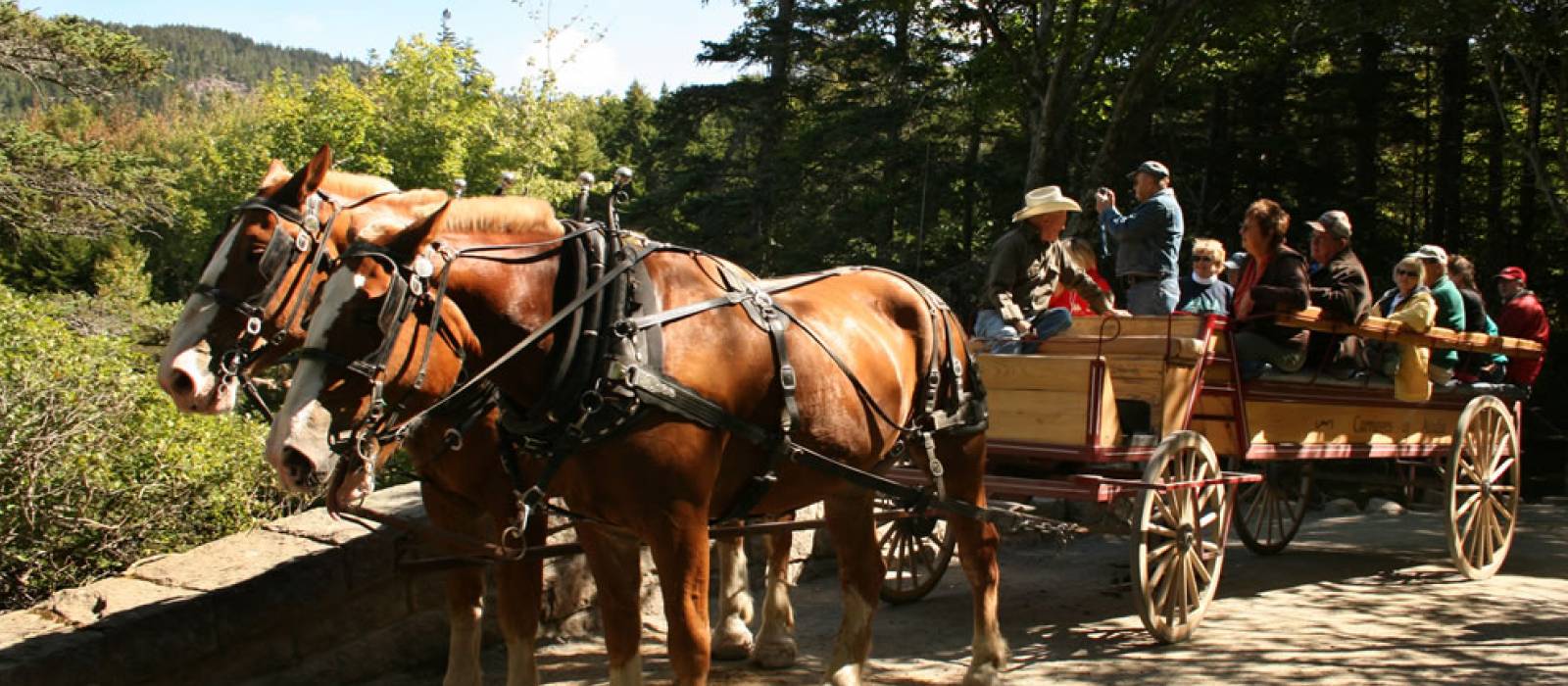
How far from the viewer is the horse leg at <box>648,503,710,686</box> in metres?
3.86

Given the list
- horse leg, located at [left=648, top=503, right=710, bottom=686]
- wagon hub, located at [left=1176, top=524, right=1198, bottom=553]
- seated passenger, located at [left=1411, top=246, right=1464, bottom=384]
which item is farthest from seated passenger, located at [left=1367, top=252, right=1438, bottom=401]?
horse leg, located at [left=648, top=503, right=710, bottom=686]

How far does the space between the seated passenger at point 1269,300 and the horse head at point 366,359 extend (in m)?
4.84

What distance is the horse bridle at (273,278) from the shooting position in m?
3.99

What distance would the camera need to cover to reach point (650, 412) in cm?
382

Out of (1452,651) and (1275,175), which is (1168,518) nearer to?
(1452,651)

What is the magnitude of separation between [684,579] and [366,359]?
1.21m

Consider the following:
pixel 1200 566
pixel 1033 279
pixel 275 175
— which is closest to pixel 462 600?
pixel 275 175

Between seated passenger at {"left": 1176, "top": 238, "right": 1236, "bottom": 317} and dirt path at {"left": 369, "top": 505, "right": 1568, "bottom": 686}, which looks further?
seated passenger at {"left": 1176, "top": 238, "right": 1236, "bottom": 317}

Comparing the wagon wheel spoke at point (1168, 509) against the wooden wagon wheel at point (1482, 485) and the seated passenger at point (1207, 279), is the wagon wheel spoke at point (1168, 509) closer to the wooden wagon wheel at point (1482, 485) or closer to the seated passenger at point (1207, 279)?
the seated passenger at point (1207, 279)

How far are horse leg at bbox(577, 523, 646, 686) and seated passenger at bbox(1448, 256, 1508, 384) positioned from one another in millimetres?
7304

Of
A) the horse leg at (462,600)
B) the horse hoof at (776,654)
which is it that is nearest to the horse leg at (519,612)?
the horse leg at (462,600)

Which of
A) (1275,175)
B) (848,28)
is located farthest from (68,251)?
(1275,175)

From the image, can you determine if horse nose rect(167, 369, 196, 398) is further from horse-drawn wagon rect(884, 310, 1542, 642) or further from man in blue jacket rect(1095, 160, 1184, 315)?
man in blue jacket rect(1095, 160, 1184, 315)

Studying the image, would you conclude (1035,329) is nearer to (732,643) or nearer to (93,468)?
(732,643)
